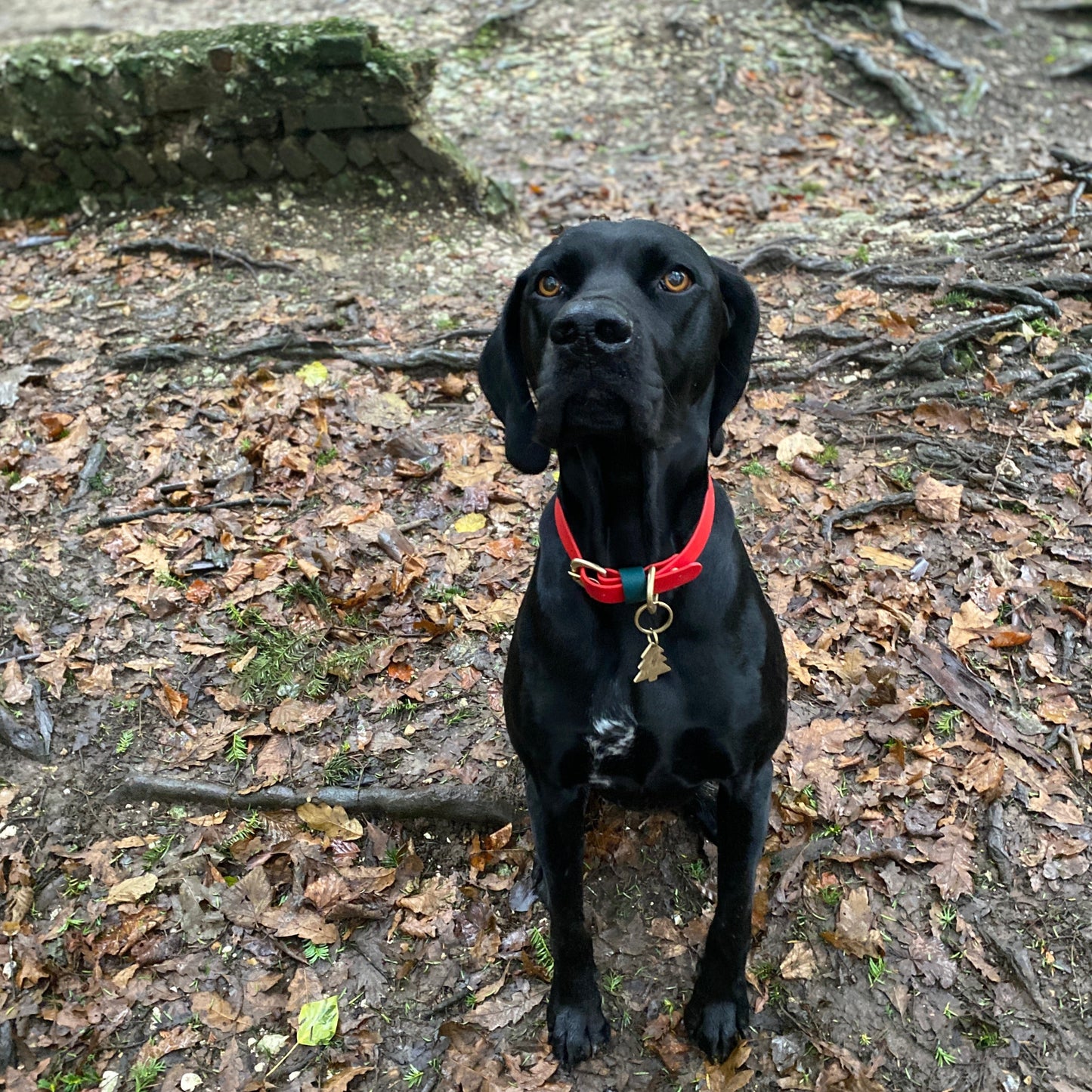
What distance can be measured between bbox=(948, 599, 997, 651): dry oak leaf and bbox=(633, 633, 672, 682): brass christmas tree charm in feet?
6.50

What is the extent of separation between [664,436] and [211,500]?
331 centimetres

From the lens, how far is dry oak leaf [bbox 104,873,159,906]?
3352 millimetres

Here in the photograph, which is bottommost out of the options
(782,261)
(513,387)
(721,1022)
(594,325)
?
(721,1022)

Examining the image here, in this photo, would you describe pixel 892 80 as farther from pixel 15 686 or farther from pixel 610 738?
pixel 15 686

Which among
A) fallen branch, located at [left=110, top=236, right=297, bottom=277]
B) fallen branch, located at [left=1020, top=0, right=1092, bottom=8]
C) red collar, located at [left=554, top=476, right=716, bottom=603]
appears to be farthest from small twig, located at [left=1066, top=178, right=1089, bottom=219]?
fallen branch, located at [left=1020, top=0, right=1092, bottom=8]

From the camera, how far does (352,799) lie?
11.7 ft

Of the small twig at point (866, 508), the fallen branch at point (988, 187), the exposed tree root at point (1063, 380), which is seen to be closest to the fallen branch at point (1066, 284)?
the exposed tree root at point (1063, 380)

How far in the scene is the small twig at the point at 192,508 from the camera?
4.74 m

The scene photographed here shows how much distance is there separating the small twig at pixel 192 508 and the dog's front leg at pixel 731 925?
3.02 m

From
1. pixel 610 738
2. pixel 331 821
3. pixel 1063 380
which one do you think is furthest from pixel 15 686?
pixel 1063 380

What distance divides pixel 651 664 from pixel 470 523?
95.1 inches

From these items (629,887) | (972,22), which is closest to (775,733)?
(629,887)

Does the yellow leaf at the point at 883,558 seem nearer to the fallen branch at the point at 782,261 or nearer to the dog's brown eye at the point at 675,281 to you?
the dog's brown eye at the point at 675,281

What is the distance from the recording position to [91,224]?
6.99m
